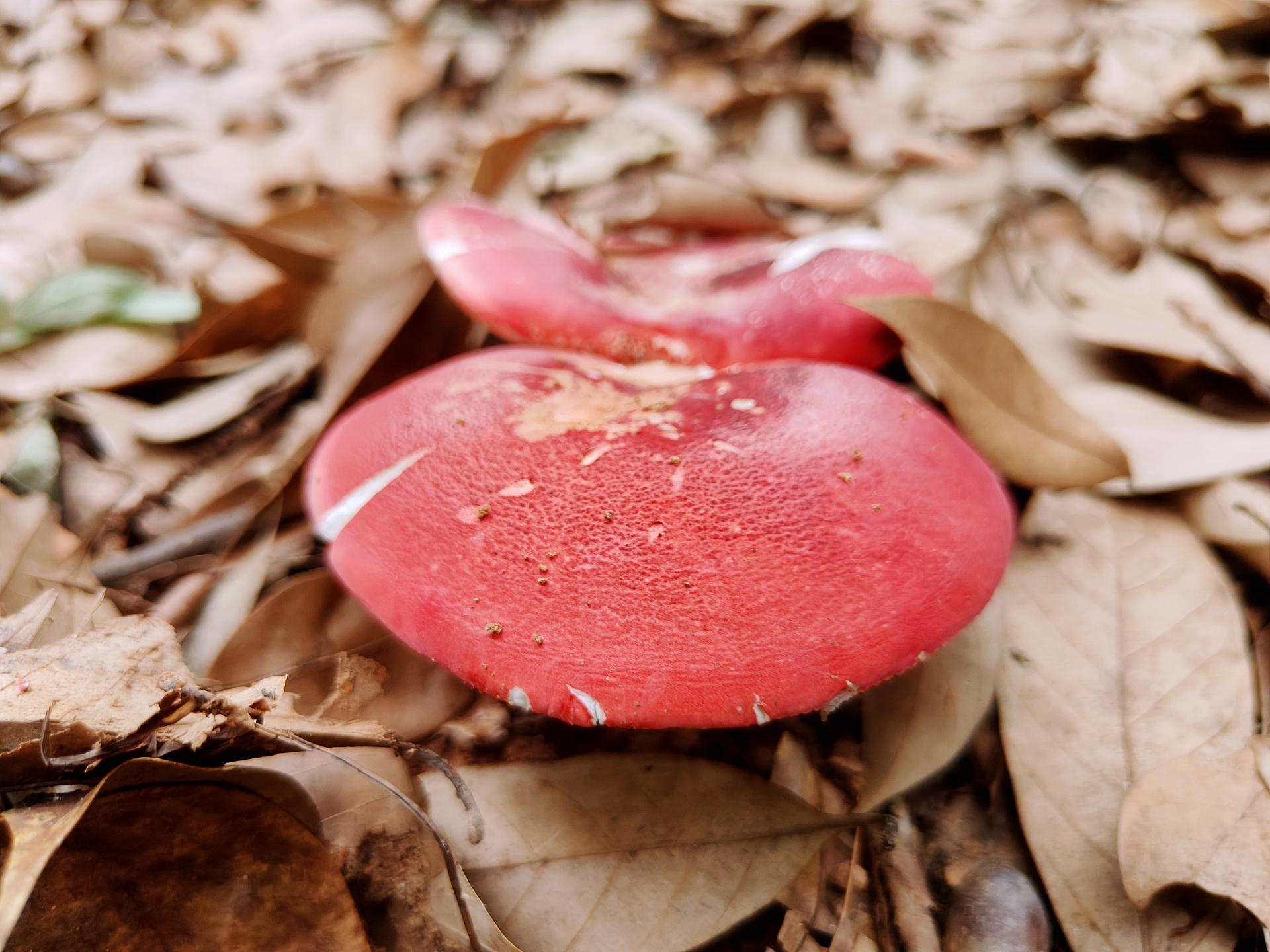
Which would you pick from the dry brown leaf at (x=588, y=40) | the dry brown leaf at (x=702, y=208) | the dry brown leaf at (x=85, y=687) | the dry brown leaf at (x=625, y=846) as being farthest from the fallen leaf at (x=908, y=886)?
the dry brown leaf at (x=588, y=40)

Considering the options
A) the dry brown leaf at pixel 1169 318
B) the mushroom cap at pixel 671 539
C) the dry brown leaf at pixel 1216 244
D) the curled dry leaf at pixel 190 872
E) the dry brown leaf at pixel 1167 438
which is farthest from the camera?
the dry brown leaf at pixel 1216 244

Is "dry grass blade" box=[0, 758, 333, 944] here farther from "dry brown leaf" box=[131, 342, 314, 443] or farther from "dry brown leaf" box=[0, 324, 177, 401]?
"dry brown leaf" box=[0, 324, 177, 401]

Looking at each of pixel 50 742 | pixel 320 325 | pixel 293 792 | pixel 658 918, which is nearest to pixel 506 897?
pixel 658 918

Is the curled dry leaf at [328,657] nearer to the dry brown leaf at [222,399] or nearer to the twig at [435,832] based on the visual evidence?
the twig at [435,832]

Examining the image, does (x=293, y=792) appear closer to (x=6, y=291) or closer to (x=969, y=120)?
(x=6, y=291)

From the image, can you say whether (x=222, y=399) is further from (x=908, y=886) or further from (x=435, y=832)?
(x=908, y=886)

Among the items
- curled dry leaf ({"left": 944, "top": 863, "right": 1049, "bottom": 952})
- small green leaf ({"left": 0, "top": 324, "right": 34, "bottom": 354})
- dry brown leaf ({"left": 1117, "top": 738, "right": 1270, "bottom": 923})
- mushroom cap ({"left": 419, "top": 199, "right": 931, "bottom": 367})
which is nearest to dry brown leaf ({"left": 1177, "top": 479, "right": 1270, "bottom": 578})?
dry brown leaf ({"left": 1117, "top": 738, "right": 1270, "bottom": 923})

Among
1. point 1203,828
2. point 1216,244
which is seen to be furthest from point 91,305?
point 1216,244
